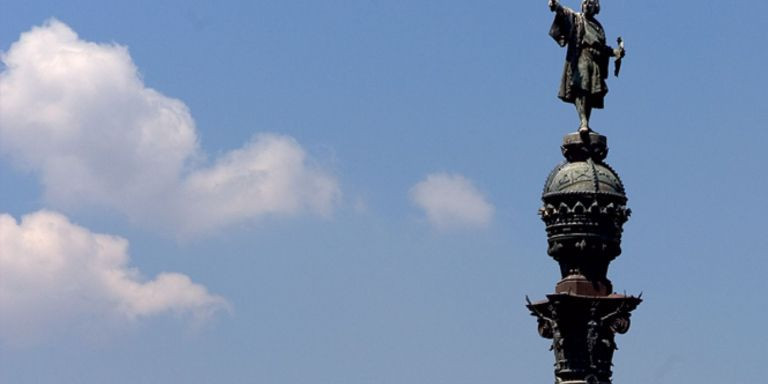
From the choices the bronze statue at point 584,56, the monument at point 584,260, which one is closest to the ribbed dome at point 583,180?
the monument at point 584,260

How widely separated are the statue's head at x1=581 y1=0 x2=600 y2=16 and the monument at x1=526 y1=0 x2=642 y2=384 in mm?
884

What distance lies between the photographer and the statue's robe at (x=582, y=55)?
1196 inches

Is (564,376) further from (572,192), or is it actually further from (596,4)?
(596,4)

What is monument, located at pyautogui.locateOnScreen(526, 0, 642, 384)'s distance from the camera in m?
28.9

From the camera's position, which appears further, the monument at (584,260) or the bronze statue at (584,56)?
the bronze statue at (584,56)

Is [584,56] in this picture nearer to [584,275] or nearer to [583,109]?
[583,109]

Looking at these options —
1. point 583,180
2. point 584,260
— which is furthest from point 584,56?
point 584,260

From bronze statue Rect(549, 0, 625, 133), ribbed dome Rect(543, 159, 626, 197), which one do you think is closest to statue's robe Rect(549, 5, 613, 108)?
bronze statue Rect(549, 0, 625, 133)

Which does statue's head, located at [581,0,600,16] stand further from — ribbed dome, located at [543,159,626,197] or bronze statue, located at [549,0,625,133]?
ribbed dome, located at [543,159,626,197]

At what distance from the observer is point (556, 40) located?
30547 millimetres

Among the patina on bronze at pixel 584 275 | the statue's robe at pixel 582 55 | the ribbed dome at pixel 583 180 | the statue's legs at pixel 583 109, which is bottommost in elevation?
the patina on bronze at pixel 584 275

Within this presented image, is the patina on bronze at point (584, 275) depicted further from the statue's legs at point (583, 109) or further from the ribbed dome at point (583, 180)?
the statue's legs at point (583, 109)

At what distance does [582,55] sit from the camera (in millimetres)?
30516

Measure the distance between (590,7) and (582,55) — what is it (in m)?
0.93
